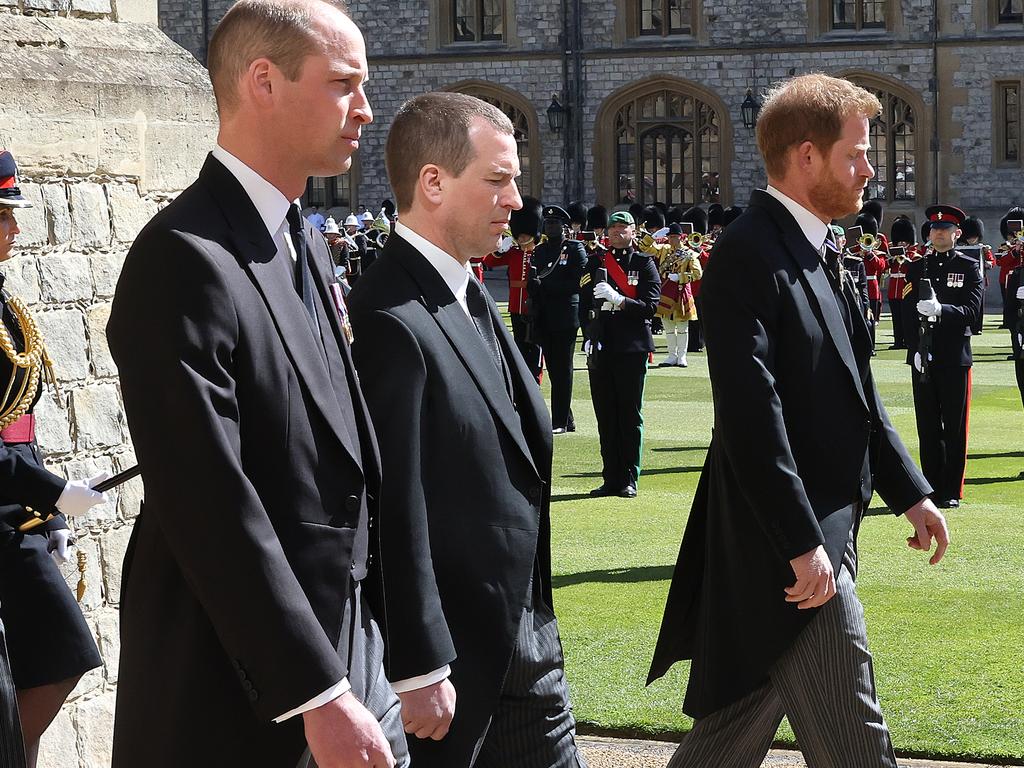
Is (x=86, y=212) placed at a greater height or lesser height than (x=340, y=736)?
greater

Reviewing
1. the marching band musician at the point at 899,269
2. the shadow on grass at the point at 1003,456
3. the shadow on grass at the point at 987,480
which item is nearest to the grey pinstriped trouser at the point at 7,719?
the shadow on grass at the point at 987,480

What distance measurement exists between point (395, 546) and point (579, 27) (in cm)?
3541

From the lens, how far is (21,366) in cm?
389

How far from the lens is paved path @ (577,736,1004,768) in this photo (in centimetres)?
493

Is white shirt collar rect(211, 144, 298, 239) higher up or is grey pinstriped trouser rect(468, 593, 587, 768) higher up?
white shirt collar rect(211, 144, 298, 239)

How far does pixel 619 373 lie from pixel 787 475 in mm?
7289

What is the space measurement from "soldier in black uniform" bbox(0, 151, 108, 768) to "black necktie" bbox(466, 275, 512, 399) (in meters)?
1.01

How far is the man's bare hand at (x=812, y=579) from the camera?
3543 millimetres

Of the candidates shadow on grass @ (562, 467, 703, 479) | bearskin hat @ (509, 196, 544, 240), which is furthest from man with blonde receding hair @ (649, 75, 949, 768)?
bearskin hat @ (509, 196, 544, 240)

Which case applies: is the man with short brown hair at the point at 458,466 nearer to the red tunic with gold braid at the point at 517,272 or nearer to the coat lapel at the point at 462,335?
the coat lapel at the point at 462,335

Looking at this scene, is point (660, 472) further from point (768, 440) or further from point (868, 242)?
point (868, 242)

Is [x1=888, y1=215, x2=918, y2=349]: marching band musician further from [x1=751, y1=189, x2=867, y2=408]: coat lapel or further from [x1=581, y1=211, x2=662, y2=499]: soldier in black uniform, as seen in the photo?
[x1=751, y1=189, x2=867, y2=408]: coat lapel

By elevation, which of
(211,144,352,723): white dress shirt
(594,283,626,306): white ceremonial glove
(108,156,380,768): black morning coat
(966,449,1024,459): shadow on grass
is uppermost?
(211,144,352,723): white dress shirt

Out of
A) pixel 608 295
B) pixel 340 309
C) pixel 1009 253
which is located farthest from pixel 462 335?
pixel 1009 253
